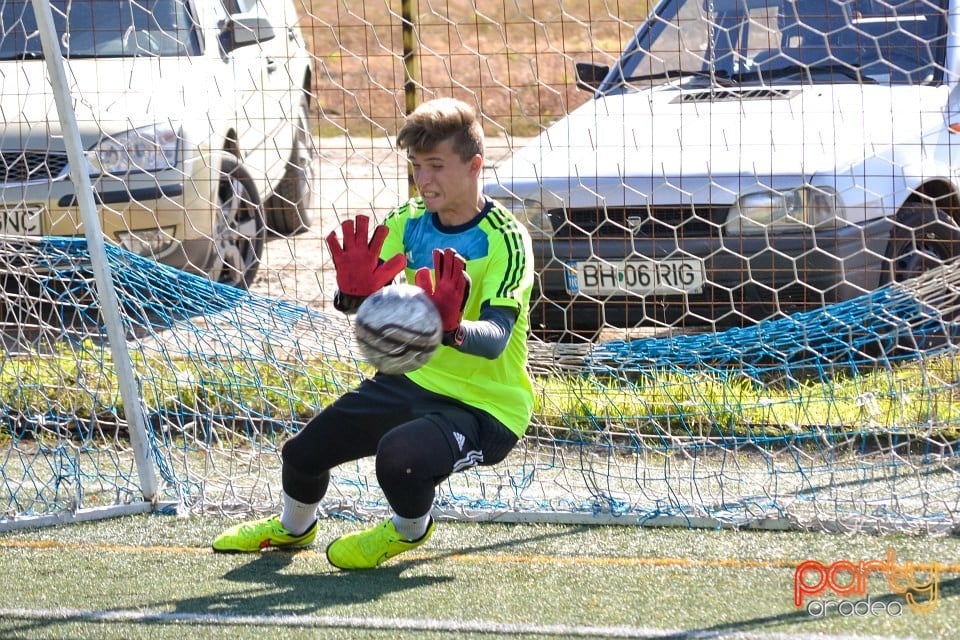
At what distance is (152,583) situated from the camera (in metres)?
3.46

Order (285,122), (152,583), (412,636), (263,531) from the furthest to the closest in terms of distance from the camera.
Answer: (285,122)
(263,531)
(152,583)
(412,636)

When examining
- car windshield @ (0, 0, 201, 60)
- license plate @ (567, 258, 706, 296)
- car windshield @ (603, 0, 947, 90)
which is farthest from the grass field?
car windshield @ (0, 0, 201, 60)

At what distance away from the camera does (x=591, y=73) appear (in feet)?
16.7

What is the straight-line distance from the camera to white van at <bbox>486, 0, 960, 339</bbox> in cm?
455

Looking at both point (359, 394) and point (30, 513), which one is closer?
point (359, 394)

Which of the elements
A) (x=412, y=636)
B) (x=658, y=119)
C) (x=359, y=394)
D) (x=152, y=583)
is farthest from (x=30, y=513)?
(x=658, y=119)

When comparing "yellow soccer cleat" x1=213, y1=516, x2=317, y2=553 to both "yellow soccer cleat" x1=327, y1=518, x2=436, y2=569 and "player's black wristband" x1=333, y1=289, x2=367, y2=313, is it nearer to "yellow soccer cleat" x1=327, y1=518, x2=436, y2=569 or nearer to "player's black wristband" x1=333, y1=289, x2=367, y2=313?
"yellow soccer cleat" x1=327, y1=518, x2=436, y2=569

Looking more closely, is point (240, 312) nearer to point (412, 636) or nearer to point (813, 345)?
point (412, 636)

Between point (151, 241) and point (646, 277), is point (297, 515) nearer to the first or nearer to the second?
point (646, 277)

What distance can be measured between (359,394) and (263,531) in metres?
0.51

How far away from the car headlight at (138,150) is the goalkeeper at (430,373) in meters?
1.84

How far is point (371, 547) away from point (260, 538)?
0.39 m

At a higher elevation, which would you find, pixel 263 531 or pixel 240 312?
pixel 240 312

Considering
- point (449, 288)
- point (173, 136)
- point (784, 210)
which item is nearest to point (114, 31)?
point (173, 136)
